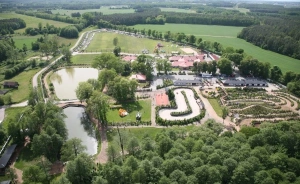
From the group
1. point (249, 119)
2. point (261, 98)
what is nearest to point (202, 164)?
point (249, 119)

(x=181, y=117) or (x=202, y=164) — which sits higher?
(x=202, y=164)

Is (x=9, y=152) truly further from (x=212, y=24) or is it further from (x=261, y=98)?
(x=212, y=24)

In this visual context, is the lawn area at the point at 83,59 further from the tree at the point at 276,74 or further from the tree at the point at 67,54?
the tree at the point at 276,74

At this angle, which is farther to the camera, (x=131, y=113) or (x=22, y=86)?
(x=22, y=86)

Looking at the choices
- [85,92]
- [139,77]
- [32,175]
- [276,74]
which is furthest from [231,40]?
[32,175]

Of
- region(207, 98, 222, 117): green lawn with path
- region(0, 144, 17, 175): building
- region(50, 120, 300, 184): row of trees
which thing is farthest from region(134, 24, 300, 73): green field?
region(0, 144, 17, 175): building

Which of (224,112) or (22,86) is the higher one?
(224,112)

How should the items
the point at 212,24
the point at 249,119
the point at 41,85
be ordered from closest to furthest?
1. the point at 249,119
2. the point at 41,85
3. the point at 212,24

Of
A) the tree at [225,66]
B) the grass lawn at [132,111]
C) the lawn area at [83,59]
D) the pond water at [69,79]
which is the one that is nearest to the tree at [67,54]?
the lawn area at [83,59]

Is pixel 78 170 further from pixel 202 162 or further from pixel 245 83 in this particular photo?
pixel 245 83
